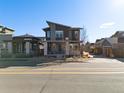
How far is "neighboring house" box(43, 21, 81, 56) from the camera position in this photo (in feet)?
157

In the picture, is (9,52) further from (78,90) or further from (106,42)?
(78,90)

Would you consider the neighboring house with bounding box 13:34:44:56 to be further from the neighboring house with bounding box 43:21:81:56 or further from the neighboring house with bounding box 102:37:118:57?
the neighboring house with bounding box 102:37:118:57

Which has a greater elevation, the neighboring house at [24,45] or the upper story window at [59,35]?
the upper story window at [59,35]

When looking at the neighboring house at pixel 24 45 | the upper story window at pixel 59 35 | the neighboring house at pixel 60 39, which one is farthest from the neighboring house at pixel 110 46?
the neighboring house at pixel 24 45

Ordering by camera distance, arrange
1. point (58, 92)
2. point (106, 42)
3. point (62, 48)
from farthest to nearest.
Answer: point (106, 42), point (62, 48), point (58, 92)

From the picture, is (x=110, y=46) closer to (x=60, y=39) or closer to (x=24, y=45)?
(x=60, y=39)

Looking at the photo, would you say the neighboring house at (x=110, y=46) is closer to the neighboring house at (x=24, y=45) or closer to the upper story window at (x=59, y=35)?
the upper story window at (x=59, y=35)

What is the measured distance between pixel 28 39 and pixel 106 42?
77.1 feet

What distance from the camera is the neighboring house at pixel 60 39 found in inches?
1887

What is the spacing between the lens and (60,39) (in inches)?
1912

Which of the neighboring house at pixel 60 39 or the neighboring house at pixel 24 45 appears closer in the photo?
the neighboring house at pixel 60 39

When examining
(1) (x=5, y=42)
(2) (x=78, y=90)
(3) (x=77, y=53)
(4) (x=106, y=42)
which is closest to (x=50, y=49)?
(3) (x=77, y=53)

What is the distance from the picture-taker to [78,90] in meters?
11.1

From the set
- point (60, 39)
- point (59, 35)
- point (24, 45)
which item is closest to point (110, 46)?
point (60, 39)
